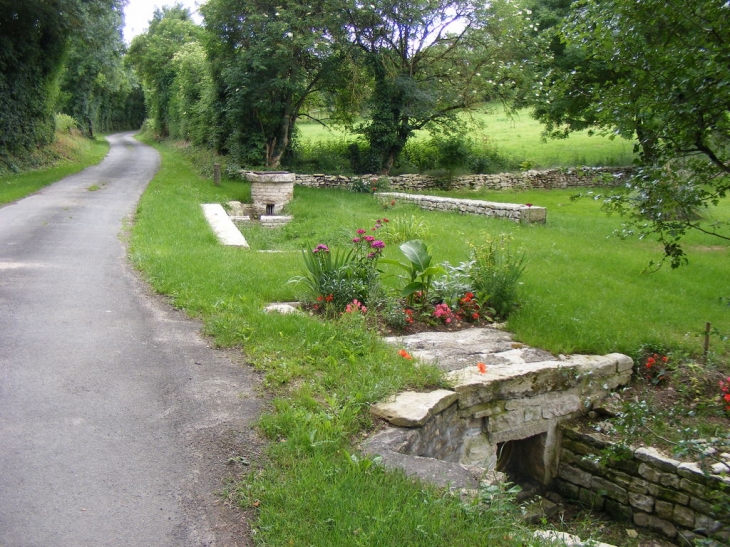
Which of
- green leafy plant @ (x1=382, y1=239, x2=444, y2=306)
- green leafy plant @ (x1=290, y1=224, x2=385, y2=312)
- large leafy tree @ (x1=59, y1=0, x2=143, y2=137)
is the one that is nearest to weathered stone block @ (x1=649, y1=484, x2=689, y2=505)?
green leafy plant @ (x1=382, y1=239, x2=444, y2=306)

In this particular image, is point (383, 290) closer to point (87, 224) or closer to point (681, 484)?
point (681, 484)

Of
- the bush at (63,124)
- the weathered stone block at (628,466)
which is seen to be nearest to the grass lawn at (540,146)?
the bush at (63,124)

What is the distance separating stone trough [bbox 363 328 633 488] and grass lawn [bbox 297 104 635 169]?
18344 mm

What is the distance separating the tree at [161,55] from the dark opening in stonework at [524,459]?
3612cm

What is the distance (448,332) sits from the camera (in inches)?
280

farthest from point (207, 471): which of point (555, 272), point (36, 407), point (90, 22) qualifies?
point (90, 22)

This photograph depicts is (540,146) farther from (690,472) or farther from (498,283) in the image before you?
(690,472)

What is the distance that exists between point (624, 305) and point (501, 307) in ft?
6.28

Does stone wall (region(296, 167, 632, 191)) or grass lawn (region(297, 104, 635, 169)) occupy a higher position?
grass lawn (region(297, 104, 635, 169))

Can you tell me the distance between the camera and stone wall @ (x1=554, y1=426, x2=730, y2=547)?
5.65m

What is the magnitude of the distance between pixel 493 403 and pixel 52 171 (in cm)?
2130

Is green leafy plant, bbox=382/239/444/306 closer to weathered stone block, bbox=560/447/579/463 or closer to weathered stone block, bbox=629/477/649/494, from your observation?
weathered stone block, bbox=560/447/579/463

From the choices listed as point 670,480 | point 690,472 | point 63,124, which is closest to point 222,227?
point 670,480

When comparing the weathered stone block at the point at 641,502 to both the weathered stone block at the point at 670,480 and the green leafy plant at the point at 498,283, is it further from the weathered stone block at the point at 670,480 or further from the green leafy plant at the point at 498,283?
the green leafy plant at the point at 498,283
